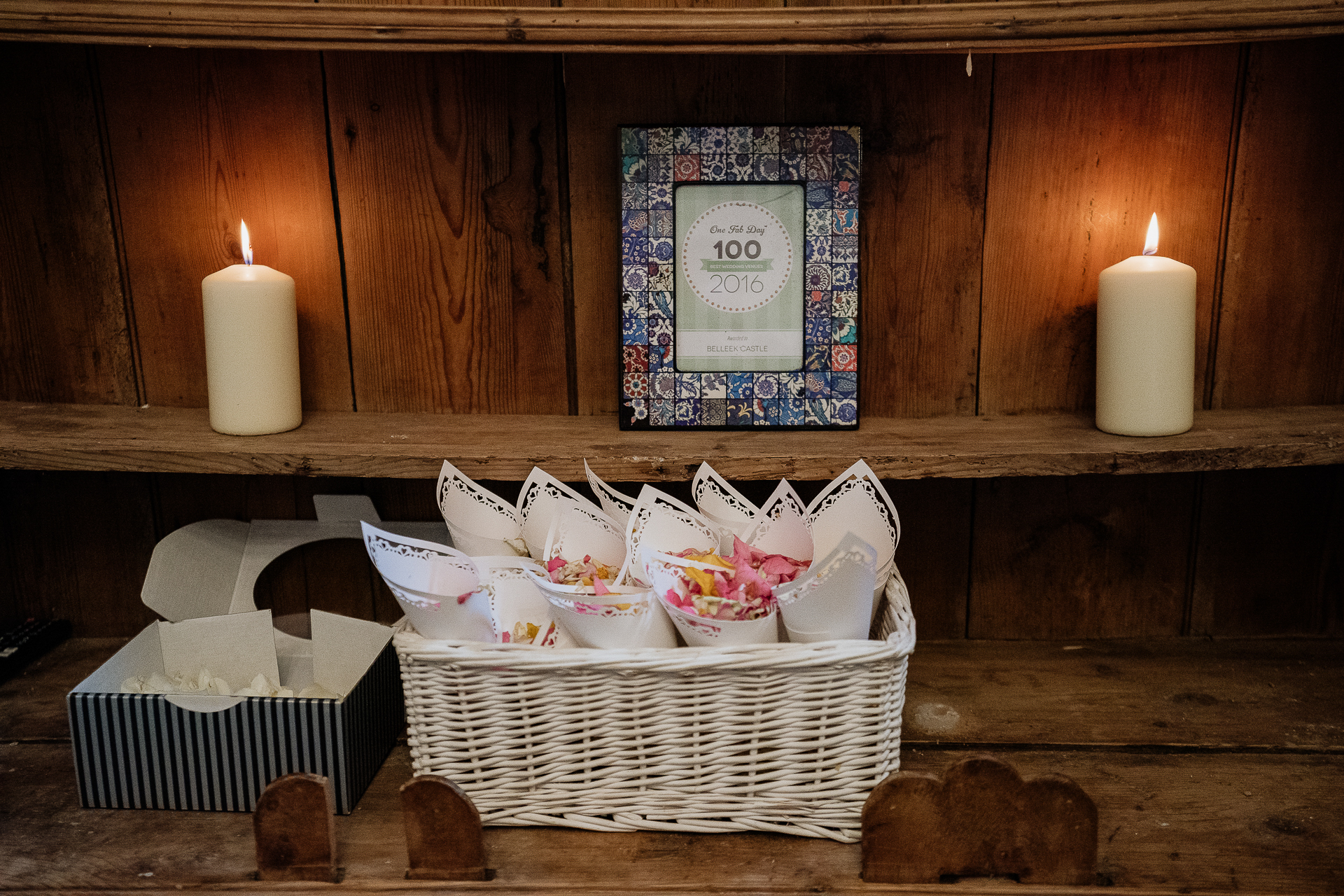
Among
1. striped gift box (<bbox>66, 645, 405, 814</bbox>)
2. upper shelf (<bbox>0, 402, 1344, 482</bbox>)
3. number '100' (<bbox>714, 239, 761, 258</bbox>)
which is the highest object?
number '100' (<bbox>714, 239, 761, 258</bbox>)

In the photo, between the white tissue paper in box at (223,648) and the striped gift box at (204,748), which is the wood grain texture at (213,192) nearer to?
the white tissue paper in box at (223,648)

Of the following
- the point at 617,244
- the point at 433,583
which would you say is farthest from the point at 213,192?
the point at 433,583

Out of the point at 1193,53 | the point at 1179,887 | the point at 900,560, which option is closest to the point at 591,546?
the point at 900,560

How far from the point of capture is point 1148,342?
834 mm

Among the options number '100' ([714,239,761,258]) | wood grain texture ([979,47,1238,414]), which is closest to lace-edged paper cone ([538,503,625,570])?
number '100' ([714,239,761,258])

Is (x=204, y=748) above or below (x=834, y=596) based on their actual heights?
below

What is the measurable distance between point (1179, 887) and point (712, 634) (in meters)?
0.34

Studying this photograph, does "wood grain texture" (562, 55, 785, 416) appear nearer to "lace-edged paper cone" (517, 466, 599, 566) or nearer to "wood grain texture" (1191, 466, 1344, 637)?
"lace-edged paper cone" (517, 466, 599, 566)

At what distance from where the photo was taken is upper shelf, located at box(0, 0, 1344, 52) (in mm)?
721

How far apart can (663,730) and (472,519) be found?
235 millimetres

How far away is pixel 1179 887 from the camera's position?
650mm

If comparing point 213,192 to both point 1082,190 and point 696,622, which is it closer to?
point 696,622

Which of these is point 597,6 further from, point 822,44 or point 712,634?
point 712,634

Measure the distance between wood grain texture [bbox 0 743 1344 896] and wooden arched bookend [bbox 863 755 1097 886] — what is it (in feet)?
0.04
